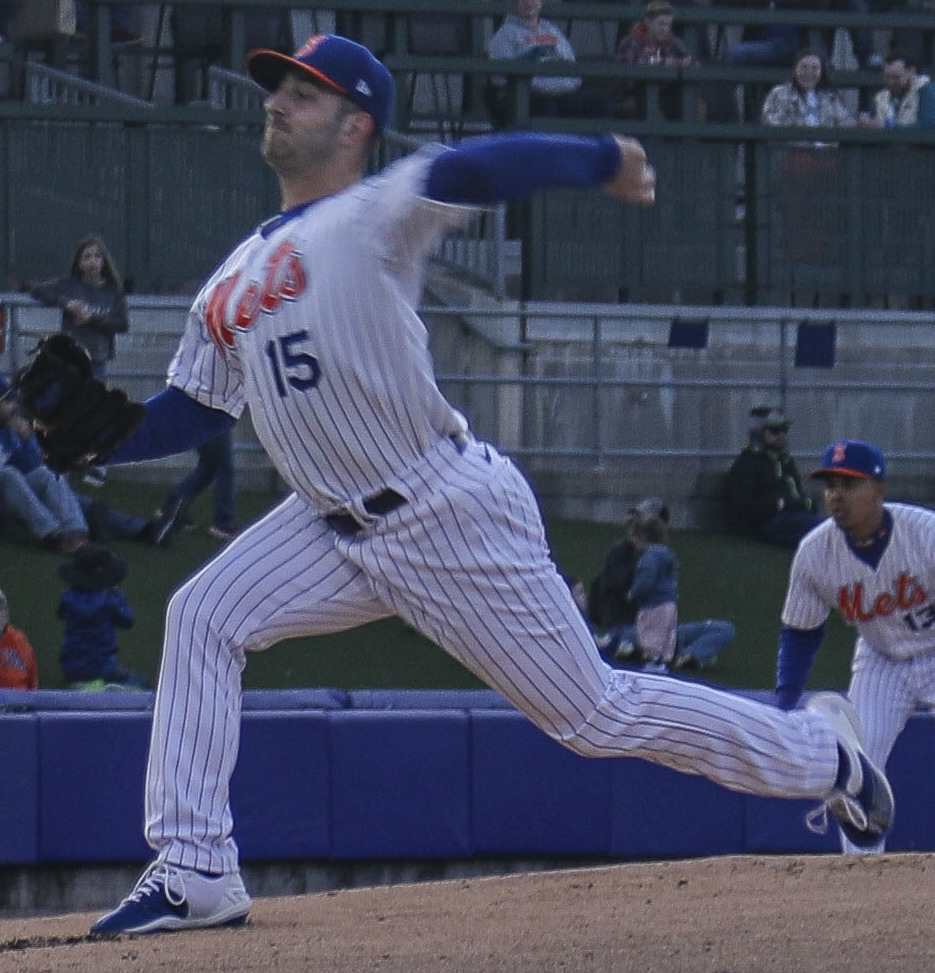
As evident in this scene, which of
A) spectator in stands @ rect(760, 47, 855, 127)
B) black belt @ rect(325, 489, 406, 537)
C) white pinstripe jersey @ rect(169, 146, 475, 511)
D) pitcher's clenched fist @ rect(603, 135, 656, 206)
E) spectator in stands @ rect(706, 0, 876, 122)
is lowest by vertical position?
black belt @ rect(325, 489, 406, 537)

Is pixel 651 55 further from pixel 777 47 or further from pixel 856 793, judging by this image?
pixel 856 793

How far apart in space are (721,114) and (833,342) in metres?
2.11

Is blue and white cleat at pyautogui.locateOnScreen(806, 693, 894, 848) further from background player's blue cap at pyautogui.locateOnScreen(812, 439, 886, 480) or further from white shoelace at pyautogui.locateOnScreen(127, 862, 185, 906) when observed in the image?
background player's blue cap at pyautogui.locateOnScreen(812, 439, 886, 480)

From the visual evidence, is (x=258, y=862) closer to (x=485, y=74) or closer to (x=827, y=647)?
(x=827, y=647)

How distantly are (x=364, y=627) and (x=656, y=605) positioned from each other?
1.68 meters

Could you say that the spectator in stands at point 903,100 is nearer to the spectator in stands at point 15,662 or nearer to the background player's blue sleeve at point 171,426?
the spectator in stands at point 15,662

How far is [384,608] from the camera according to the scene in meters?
4.14

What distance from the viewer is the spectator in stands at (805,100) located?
13328 mm

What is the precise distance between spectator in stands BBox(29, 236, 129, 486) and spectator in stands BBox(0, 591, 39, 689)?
2130 millimetres

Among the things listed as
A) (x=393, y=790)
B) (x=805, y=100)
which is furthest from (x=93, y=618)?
(x=805, y=100)

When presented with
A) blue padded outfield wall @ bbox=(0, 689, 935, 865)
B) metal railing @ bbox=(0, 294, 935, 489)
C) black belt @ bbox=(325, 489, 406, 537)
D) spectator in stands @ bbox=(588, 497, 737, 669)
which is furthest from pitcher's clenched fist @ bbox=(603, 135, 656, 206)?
metal railing @ bbox=(0, 294, 935, 489)

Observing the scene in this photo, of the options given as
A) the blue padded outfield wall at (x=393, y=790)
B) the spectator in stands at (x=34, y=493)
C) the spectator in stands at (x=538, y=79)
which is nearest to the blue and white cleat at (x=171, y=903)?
the blue padded outfield wall at (x=393, y=790)

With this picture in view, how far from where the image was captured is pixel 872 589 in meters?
6.90

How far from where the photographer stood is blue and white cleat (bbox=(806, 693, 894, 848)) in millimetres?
4441
